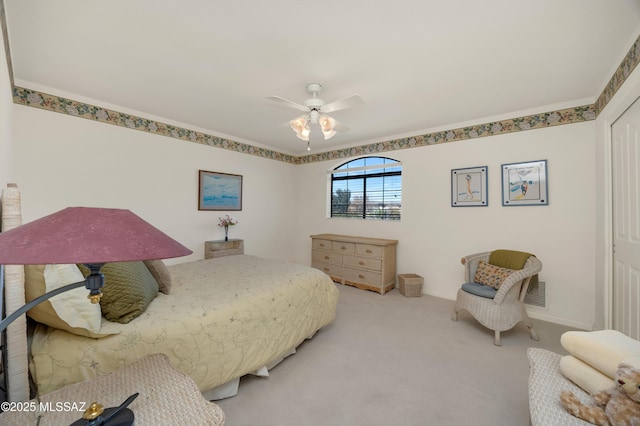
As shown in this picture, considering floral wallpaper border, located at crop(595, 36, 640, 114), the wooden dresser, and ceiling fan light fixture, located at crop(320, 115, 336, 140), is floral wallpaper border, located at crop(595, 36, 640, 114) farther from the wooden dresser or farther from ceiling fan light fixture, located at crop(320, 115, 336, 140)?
the wooden dresser

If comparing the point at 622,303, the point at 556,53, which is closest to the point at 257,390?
the point at 622,303

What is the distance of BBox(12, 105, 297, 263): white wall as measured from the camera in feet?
8.71

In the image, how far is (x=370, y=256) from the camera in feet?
12.9

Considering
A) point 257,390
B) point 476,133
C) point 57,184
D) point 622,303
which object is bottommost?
point 257,390

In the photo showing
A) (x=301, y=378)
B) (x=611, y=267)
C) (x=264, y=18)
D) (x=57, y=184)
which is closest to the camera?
(x=264, y=18)

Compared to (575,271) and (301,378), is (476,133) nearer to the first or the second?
(575,271)

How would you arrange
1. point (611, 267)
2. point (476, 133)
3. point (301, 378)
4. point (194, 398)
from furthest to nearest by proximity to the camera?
1. point (476, 133)
2. point (611, 267)
3. point (301, 378)
4. point (194, 398)

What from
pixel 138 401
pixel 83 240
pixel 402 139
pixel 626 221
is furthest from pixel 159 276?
pixel 402 139

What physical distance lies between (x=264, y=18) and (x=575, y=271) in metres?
3.96

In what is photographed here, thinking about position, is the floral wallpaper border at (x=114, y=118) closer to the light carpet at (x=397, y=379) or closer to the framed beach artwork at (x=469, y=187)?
the light carpet at (x=397, y=379)

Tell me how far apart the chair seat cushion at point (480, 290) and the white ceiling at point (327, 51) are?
2060 mm

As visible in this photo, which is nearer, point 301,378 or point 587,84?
point 301,378

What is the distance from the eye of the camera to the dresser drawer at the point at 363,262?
152 inches

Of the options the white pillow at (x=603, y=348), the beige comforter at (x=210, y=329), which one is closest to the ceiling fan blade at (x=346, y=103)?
the beige comforter at (x=210, y=329)
